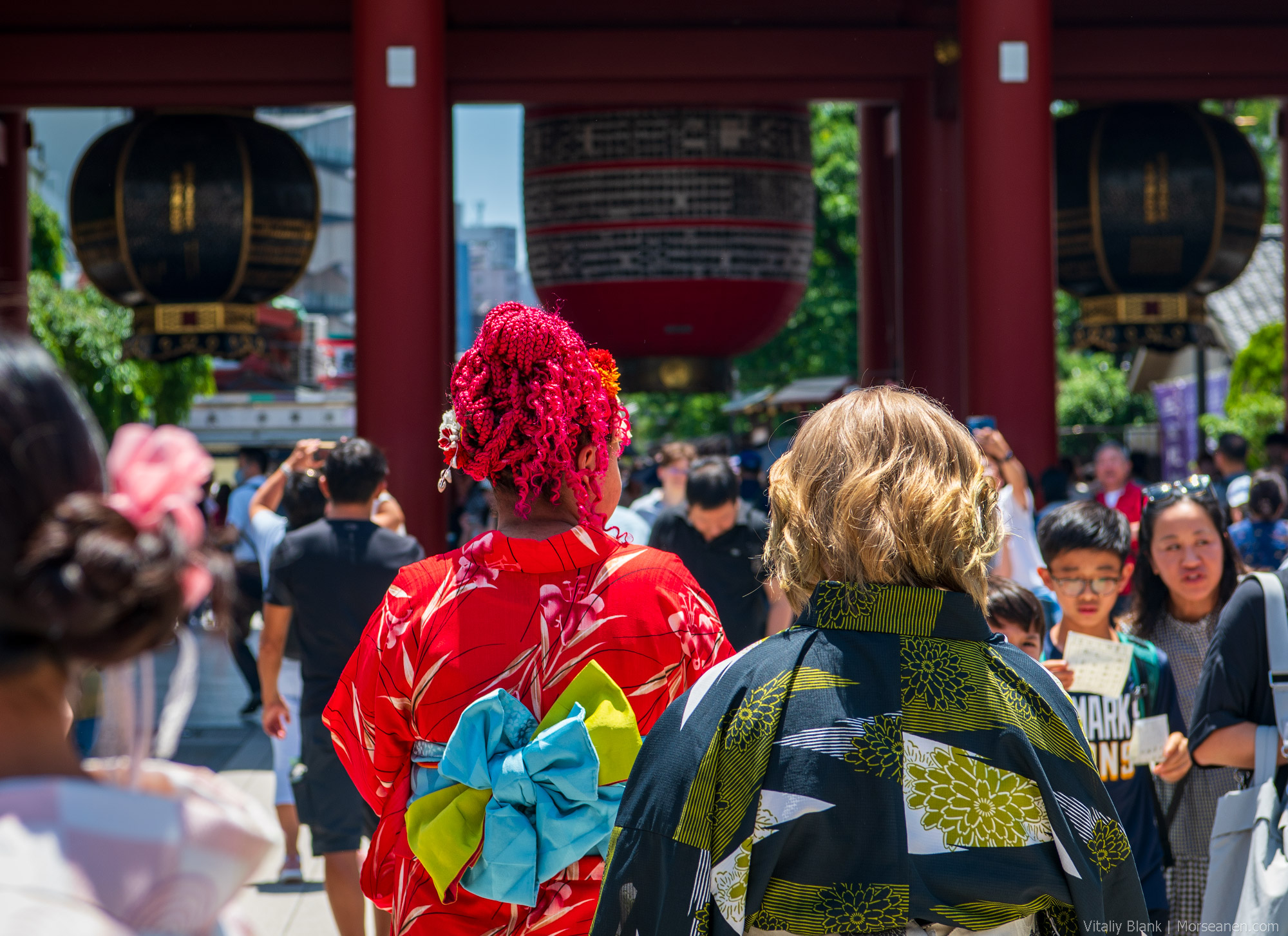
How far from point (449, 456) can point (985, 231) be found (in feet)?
13.6

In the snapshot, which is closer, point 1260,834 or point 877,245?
point 1260,834

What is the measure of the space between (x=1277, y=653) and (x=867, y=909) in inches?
51.2

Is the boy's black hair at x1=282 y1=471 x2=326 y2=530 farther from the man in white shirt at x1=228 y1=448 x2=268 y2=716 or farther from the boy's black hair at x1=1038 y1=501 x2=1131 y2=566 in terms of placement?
the boy's black hair at x1=1038 y1=501 x2=1131 y2=566

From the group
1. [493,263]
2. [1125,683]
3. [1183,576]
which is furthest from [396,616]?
[493,263]

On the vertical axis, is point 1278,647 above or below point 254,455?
below

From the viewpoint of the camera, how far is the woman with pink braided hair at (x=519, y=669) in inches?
76.1

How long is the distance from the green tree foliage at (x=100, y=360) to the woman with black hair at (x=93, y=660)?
14421mm

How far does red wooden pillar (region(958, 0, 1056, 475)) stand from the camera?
5.81 metres

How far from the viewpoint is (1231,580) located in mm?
3258

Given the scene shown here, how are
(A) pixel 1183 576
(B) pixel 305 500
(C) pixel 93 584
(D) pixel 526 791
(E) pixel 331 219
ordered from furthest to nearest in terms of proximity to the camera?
1. (E) pixel 331 219
2. (B) pixel 305 500
3. (A) pixel 1183 576
4. (D) pixel 526 791
5. (C) pixel 93 584

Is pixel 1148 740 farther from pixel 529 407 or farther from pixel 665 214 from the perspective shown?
pixel 665 214

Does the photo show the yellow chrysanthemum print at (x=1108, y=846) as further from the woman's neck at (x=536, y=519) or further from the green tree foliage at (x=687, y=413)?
the green tree foliage at (x=687, y=413)

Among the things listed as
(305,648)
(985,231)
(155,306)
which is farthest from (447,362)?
(305,648)

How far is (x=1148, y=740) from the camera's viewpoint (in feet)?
9.29
